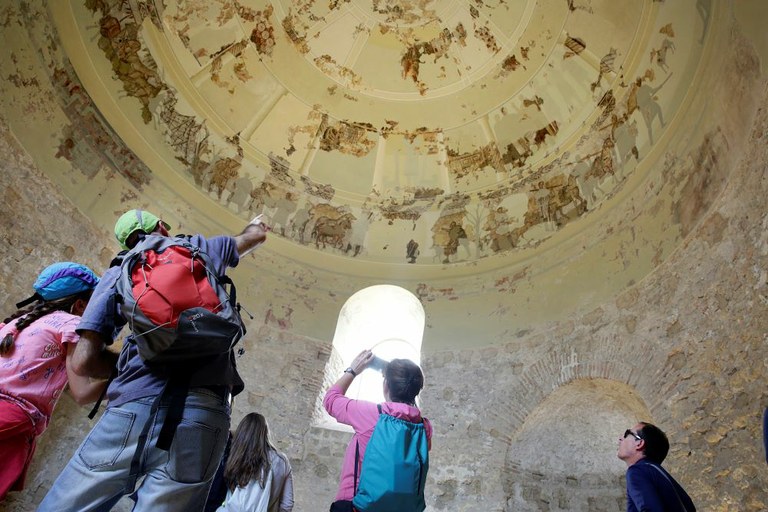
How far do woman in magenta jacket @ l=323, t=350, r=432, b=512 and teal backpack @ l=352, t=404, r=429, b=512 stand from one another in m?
0.09

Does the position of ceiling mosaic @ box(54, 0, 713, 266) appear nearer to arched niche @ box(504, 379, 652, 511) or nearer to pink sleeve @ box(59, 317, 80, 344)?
arched niche @ box(504, 379, 652, 511)

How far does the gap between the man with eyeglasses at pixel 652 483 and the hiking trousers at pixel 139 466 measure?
2462mm

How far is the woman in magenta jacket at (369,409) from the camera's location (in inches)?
121

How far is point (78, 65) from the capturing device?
783cm

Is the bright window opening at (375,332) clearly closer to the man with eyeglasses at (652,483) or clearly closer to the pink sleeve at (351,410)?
the pink sleeve at (351,410)

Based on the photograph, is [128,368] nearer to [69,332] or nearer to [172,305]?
[172,305]

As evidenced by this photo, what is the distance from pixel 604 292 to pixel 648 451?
13.3ft

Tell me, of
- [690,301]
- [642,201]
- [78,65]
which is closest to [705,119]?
[642,201]

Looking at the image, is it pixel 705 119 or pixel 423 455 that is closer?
pixel 423 455

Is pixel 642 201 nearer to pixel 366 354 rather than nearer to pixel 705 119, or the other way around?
pixel 705 119

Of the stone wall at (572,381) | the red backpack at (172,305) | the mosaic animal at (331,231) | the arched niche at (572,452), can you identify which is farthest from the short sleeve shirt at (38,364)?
the mosaic animal at (331,231)

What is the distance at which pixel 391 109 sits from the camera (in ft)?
34.7

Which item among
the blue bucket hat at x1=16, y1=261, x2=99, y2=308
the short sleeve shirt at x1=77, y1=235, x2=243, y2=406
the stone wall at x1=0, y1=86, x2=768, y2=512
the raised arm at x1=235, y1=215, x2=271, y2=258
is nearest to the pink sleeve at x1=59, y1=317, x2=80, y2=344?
the blue bucket hat at x1=16, y1=261, x2=99, y2=308

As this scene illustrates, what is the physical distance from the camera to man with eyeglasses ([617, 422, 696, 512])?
3.18 m
